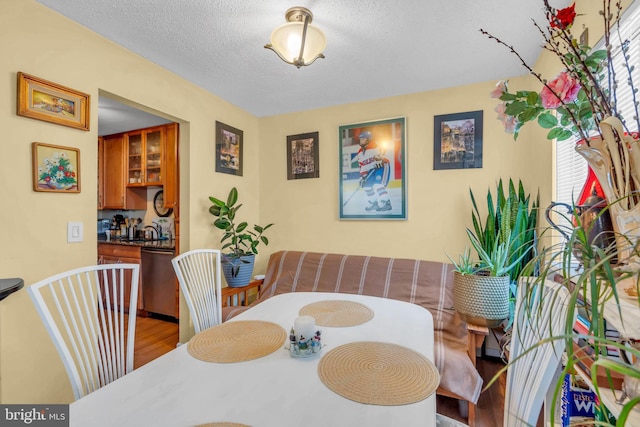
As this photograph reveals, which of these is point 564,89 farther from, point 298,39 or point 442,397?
point 442,397

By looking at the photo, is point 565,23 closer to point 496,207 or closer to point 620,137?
point 620,137

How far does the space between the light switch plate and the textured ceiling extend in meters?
1.21

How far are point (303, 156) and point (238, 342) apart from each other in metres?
2.18

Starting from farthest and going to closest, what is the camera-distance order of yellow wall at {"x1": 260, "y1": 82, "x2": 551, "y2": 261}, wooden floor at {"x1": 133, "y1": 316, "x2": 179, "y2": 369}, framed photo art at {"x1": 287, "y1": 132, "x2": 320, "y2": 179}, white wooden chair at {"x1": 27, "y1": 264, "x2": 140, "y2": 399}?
framed photo art at {"x1": 287, "y1": 132, "x2": 320, "y2": 179} < wooden floor at {"x1": 133, "y1": 316, "x2": 179, "y2": 369} < yellow wall at {"x1": 260, "y1": 82, "x2": 551, "y2": 261} < white wooden chair at {"x1": 27, "y1": 264, "x2": 140, "y2": 399}

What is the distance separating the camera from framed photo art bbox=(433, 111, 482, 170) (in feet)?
7.73

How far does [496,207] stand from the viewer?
2254 mm

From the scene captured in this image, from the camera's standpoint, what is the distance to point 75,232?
1683mm

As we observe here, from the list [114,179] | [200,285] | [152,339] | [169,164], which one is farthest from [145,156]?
[200,285]

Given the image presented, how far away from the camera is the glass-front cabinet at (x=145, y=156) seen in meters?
3.21

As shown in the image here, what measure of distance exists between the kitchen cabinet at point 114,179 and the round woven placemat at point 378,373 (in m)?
3.55

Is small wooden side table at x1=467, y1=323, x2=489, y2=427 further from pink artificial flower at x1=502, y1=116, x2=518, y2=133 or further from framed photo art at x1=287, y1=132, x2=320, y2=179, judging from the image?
framed photo art at x1=287, y1=132, x2=320, y2=179

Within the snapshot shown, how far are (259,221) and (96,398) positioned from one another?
2.49 m

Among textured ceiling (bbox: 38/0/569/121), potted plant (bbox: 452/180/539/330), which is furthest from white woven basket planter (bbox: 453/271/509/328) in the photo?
textured ceiling (bbox: 38/0/569/121)

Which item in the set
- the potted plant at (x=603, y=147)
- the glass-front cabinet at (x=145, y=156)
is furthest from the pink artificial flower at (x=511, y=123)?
the glass-front cabinet at (x=145, y=156)
